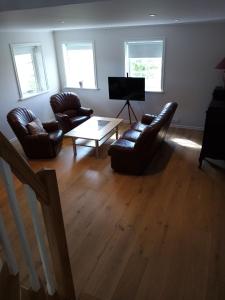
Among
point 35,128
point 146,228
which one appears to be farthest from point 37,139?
point 146,228

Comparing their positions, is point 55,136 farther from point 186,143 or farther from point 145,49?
point 145,49

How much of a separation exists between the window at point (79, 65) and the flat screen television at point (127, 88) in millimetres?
894

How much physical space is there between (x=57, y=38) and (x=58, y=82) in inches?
46.3

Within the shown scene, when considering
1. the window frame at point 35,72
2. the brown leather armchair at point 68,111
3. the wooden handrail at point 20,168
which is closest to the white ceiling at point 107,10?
the wooden handrail at point 20,168

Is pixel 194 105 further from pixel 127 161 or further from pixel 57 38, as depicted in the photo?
pixel 57 38

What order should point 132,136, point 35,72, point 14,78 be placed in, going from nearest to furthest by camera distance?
point 132,136
point 14,78
point 35,72

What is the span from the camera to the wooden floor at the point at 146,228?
2277mm

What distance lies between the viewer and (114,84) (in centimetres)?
593

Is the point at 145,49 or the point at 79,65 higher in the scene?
the point at 145,49

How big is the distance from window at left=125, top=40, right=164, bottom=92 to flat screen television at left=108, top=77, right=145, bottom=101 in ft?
A: 1.71

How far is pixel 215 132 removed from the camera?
386cm

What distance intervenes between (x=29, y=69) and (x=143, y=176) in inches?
165

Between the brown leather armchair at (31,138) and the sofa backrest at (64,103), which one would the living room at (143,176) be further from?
the sofa backrest at (64,103)

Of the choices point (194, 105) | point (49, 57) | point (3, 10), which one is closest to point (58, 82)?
point (49, 57)
